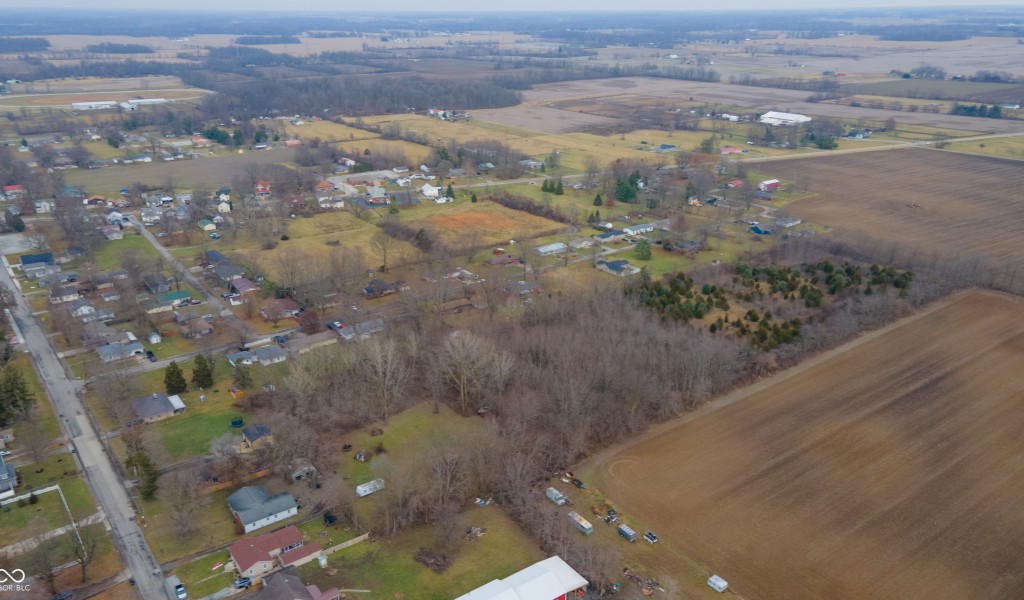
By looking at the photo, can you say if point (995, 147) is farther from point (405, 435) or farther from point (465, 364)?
point (405, 435)

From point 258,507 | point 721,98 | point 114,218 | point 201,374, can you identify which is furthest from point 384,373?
point 721,98

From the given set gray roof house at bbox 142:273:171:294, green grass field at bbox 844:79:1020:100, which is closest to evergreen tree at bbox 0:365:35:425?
gray roof house at bbox 142:273:171:294

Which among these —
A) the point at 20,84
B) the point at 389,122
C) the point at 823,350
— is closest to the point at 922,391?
the point at 823,350

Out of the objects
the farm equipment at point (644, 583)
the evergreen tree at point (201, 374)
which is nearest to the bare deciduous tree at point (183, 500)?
the evergreen tree at point (201, 374)

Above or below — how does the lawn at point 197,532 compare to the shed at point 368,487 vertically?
below

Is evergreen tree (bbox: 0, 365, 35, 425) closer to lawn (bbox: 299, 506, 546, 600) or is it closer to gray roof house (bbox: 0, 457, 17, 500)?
gray roof house (bbox: 0, 457, 17, 500)

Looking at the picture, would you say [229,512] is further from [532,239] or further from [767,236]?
[767,236]

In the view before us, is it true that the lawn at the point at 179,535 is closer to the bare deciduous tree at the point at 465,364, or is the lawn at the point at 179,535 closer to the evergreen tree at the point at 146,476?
the evergreen tree at the point at 146,476
